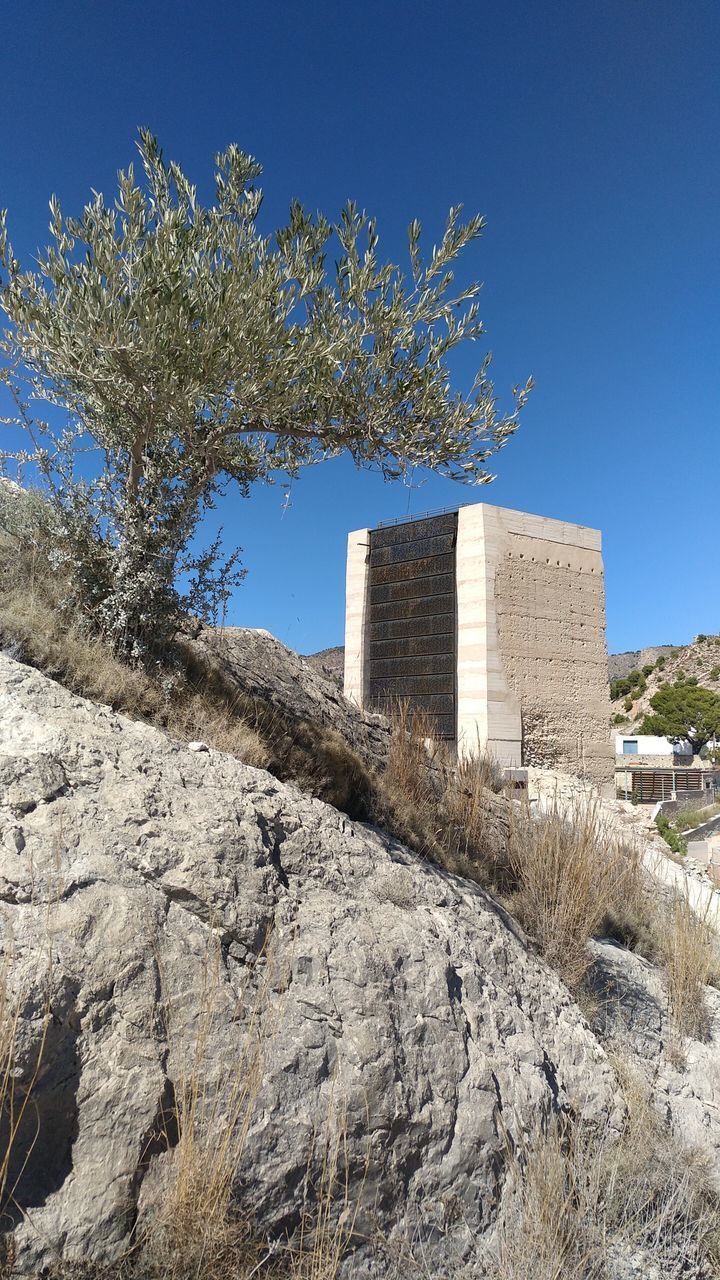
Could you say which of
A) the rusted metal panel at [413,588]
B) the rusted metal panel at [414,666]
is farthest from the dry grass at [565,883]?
the rusted metal panel at [413,588]

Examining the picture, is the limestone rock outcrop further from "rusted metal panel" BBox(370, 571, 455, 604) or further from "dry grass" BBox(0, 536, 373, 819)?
"rusted metal panel" BBox(370, 571, 455, 604)

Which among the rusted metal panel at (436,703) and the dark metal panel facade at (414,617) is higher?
the dark metal panel facade at (414,617)

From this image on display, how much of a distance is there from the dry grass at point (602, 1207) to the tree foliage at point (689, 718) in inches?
1949

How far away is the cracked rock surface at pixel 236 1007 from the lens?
8.26 ft

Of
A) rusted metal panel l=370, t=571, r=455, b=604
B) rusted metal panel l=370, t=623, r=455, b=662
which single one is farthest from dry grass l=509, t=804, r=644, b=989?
rusted metal panel l=370, t=571, r=455, b=604

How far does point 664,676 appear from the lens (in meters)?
64.2

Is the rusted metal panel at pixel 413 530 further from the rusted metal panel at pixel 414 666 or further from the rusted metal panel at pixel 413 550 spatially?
the rusted metal panel at pixel 414 666

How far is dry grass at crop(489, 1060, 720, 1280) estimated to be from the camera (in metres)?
2.80

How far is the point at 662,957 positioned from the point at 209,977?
14.3ft

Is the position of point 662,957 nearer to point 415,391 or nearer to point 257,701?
point 257,701

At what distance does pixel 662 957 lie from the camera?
5832mm

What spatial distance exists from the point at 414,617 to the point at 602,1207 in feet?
54.3

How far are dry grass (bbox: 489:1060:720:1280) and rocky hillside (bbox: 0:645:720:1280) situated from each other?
0.02 meters

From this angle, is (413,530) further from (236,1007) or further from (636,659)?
(636,659)
